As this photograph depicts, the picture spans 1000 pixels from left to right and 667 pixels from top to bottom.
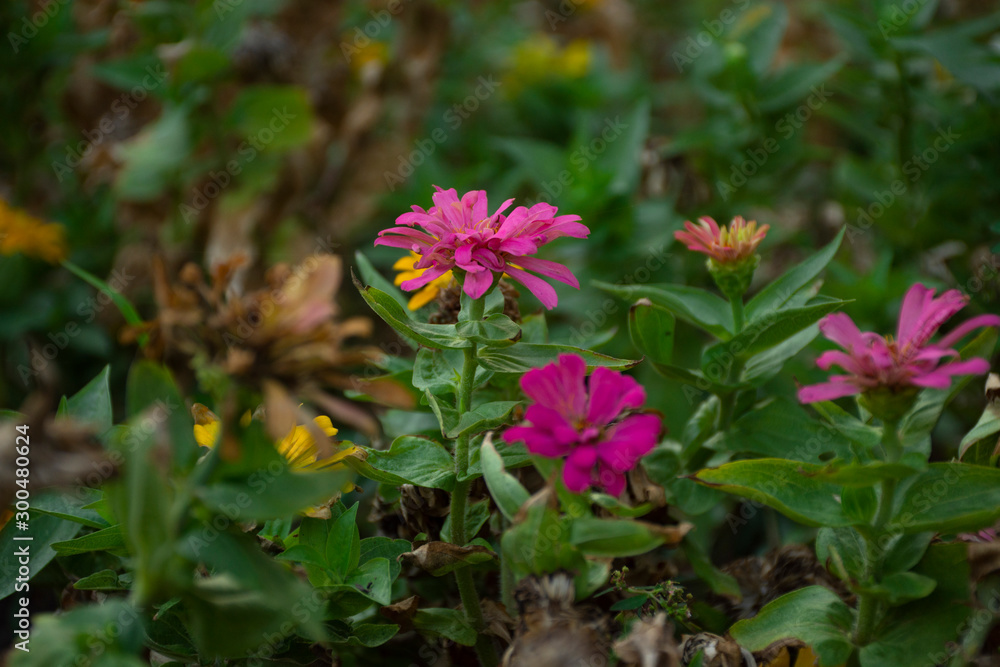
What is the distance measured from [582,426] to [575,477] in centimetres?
5

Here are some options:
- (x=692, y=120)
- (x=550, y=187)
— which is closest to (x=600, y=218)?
(x=550, y=187)

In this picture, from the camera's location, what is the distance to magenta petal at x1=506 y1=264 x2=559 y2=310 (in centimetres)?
54

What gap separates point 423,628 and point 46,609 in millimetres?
471

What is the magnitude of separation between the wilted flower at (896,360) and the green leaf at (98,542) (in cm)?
48

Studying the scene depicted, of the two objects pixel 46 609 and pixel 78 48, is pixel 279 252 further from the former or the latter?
pixel 46 609

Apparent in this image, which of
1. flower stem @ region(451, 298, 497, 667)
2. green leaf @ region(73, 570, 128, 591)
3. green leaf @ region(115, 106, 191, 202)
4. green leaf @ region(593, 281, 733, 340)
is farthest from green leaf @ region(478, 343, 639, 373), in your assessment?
green leaf @ region(115, 106, 191, 202)

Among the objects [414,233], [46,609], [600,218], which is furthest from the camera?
[600,218]

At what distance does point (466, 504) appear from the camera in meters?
0.65

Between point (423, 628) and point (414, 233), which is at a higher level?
point (414, 233)

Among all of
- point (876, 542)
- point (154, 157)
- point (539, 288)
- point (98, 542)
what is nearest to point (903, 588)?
point (876, 542)

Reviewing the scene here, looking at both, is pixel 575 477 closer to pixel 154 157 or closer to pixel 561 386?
pixel 561 386

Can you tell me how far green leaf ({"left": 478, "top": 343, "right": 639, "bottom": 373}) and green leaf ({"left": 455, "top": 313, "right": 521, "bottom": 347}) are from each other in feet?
0.06

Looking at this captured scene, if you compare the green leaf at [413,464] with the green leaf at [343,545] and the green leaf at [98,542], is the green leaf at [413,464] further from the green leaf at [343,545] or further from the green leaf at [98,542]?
the green leaf at [98,542]

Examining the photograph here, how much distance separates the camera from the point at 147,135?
4.08 feet
